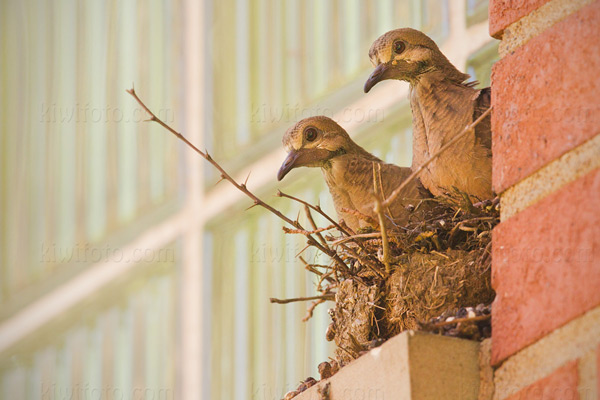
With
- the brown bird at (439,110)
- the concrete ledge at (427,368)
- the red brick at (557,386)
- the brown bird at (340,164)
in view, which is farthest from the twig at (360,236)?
the red brick at (557,386)

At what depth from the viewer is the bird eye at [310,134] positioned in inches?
127

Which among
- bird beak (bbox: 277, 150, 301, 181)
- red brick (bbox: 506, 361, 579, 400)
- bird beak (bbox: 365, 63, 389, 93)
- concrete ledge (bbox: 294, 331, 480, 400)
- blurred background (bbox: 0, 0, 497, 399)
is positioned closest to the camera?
red brick (bbox: 506, 361, 579, 400)

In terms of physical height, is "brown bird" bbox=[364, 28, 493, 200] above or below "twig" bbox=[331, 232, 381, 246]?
above

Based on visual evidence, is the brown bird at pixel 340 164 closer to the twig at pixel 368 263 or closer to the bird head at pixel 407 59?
the bird head at pixel 407 59

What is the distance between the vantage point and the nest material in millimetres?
2475

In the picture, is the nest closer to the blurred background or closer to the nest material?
the nest material

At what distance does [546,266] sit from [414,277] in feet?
2.24

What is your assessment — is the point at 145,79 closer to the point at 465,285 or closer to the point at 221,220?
the point at 221,220

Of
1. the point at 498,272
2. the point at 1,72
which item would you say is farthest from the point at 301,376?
the point at 1,72

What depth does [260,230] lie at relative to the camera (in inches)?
173

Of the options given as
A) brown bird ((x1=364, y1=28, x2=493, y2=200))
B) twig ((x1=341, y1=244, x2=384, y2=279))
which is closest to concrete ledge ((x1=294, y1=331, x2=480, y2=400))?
twig ((x1=341, y1=244, x2=384, y2=279))

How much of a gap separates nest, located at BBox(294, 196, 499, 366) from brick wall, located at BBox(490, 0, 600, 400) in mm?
392

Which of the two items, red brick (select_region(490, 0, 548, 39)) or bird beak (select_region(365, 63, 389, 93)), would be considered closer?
red brick (select_region(490, 0, 548, 39))

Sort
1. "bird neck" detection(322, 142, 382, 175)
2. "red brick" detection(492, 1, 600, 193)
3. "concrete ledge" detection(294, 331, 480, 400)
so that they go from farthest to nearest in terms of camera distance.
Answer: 1. "bird neck" detection(322, 142, 382, 175)
2. "concrete ledge" detection(294, 331, 480, 400)
3. "red brick" detection(492, 1, 600, 193)
